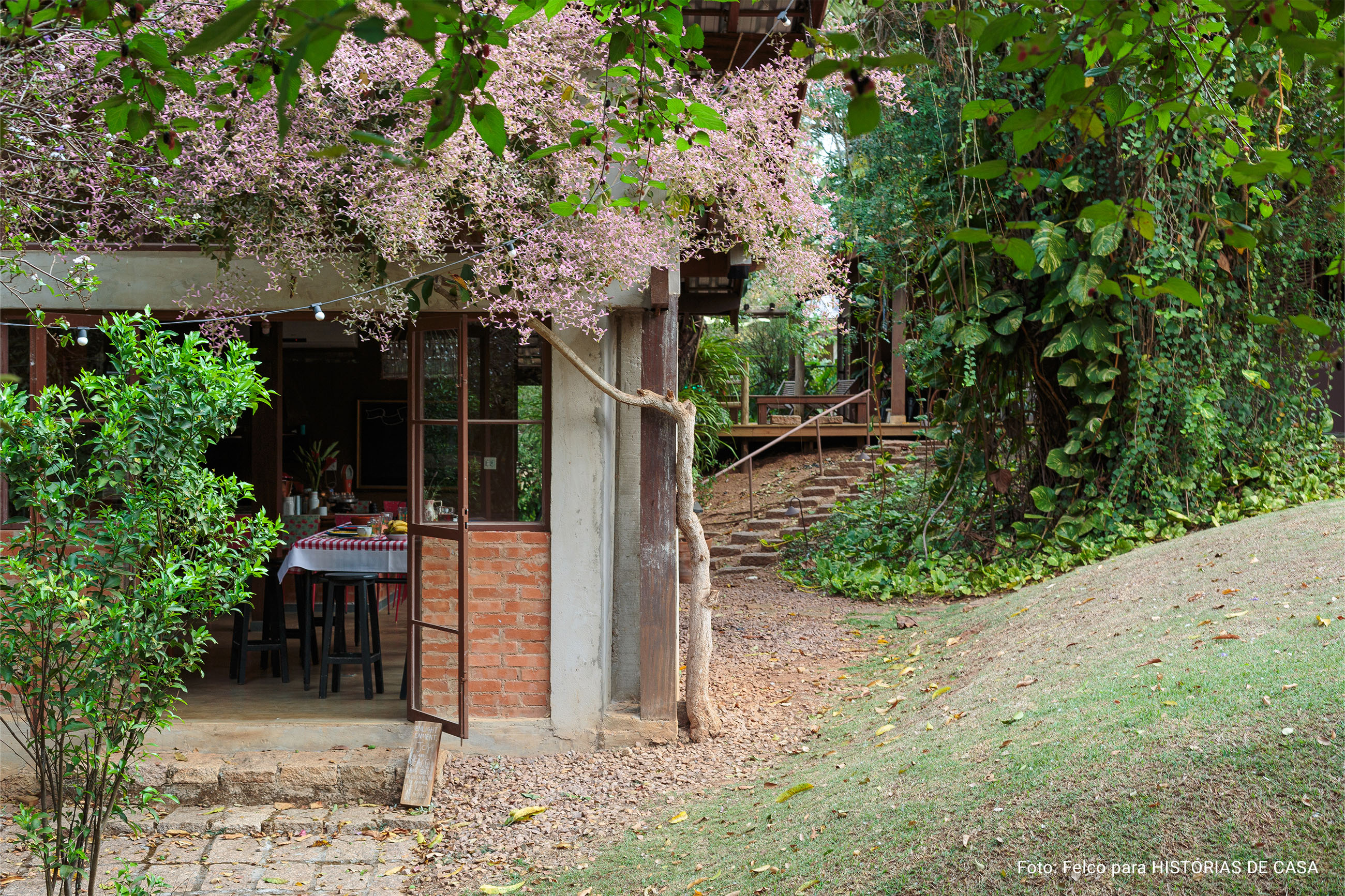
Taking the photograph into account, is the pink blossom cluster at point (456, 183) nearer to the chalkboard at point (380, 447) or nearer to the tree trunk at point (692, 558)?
the tree trunk at point (692, 558)

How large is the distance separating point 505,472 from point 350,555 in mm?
1292

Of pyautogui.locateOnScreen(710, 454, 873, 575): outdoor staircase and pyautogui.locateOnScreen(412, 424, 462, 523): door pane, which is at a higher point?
pyautogui.locateOnScreen(412, 424, 462, 523): door pane

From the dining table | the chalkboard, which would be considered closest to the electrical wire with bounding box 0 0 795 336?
the dining table

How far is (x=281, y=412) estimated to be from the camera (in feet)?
Result: 32.1

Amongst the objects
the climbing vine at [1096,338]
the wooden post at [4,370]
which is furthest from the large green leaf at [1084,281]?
the wooden post at [4,370]

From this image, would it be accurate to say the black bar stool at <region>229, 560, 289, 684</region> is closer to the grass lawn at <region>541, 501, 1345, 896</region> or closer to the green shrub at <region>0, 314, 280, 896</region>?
the green shrub at <region>0, 314, 280, 896</region>

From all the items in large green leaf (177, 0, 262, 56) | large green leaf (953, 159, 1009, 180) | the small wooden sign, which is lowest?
the small wooden sign

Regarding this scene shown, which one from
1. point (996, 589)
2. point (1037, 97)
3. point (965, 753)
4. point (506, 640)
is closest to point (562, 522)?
point (506, 640)

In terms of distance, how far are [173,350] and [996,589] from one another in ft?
21.9

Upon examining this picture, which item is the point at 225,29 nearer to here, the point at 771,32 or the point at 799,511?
the point at 771,32

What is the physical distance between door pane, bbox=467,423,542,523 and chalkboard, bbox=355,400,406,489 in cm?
531

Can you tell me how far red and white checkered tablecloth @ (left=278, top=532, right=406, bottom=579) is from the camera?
19.4 feet

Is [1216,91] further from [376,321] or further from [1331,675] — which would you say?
[376,321]

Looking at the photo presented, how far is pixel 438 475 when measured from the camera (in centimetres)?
535
